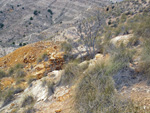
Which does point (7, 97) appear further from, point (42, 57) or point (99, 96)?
point (99, 96)

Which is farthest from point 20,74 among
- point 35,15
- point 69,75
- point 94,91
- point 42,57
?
point 35,15

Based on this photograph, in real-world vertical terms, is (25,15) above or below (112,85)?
above

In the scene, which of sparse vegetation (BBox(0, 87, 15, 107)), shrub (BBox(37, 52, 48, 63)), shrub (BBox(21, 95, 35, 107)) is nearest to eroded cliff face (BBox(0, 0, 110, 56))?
shrub (BBox(37, 52, 48, 63))

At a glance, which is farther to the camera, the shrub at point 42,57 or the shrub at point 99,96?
the shrub at point 42,57

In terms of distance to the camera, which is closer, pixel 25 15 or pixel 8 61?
pixel 8 61

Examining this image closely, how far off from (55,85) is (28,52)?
6073 mm

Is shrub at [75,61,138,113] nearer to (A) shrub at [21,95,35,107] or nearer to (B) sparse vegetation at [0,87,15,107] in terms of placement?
(A) shrub at [21,95,35,107]

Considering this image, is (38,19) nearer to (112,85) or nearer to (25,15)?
(25,15)

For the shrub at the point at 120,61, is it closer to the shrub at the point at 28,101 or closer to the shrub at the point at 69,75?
the shrub at the point at 69,75

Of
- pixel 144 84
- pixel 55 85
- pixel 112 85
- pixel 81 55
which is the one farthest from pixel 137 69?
pixel 81 55

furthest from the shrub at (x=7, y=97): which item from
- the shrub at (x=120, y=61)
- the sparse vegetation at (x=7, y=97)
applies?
the shrub at (x=120, y=61)

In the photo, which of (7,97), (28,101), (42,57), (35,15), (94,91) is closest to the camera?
(94,91)

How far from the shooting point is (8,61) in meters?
9.34

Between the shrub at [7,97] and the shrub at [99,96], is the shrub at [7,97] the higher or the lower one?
the lower one
